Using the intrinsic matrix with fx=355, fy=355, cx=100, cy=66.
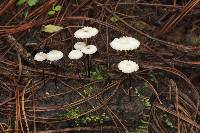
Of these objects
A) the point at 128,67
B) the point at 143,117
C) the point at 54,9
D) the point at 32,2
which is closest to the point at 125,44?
the point at 128,67

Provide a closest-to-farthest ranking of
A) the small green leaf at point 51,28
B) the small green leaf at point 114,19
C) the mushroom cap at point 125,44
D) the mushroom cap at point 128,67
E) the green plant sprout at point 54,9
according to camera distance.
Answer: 1. the mushroom cap at point 128,67
2. the mushroom cap at point 125,44
3. the small green leaf at point 51,28
4. the green plant sprout at point 54,9
5. the small green leaf at point 114,19

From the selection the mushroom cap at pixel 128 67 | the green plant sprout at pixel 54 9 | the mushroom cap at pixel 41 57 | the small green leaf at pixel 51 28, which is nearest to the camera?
the mushroom cap at pixel 128 67

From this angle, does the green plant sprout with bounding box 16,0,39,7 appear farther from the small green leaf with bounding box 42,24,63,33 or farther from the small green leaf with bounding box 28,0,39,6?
the small green leaf with bounding box 42,24,63,33

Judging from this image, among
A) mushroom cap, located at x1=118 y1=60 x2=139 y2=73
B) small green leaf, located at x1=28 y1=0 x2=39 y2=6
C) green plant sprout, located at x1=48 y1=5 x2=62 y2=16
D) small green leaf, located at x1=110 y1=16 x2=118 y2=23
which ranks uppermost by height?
small green leaf, located at x1=28 y1=0 x2=39 y2=6

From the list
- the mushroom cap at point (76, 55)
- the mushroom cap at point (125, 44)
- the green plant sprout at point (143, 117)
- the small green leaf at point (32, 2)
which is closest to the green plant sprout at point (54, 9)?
the small green leaf at point (32, 2)

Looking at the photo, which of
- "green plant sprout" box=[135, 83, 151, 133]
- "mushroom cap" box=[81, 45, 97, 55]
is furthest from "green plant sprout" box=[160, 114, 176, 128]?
"mushroom cap" box=[81, 45, 97, 55]

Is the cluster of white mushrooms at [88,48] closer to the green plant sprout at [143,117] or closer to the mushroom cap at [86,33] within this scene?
the mushroom cap at [86,33]

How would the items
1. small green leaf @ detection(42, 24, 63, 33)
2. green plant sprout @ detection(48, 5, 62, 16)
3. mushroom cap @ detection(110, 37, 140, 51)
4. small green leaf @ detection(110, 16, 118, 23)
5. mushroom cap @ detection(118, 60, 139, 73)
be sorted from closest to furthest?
mushroom cap @ detection(118, 60, 139, 73)
mushroom cap @ detection(110, 37, 140, 51)
small green leaf @ detection(42, 24, 63, 33)
green plant sprout @ detection(48, 5, 62, 16)
small green leaf @ detection(110, 16, 118, 23)

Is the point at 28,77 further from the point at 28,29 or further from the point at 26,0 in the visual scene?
the point at 26,0

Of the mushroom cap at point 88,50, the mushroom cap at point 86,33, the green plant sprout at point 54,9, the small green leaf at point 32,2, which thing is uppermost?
the small green leaf at point 32,2

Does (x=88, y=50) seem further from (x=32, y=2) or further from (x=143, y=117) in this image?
(x=32, y=2)

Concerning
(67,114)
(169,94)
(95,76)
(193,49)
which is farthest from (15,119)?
(193,49)
